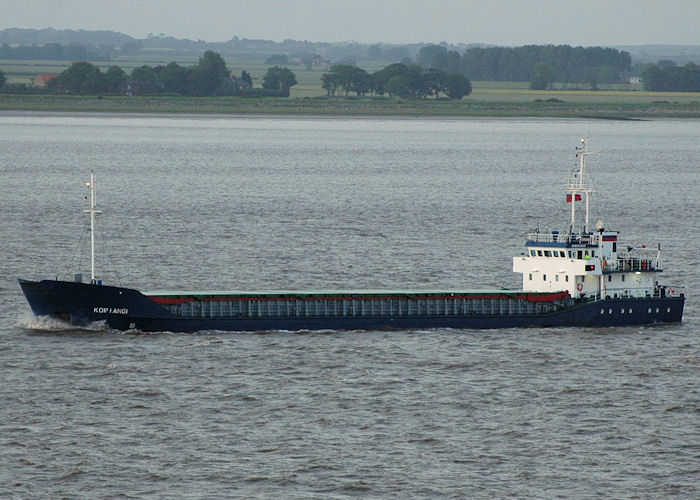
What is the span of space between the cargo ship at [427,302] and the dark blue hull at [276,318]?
0.17ft

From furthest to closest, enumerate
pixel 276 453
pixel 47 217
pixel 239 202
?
pixel 239 202, pixel 47 217, pixel 276 453

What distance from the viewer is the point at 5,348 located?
63344 mm

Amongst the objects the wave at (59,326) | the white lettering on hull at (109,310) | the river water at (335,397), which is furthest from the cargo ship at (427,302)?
the river water at (335,397)

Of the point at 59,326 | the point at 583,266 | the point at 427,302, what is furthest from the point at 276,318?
the point at 583,266

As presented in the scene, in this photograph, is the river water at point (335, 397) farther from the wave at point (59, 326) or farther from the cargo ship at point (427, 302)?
the cargo ship at point (427, 302)

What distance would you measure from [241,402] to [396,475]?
10.6 metres

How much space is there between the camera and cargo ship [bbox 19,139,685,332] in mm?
67000

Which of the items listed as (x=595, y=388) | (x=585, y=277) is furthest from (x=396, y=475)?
(x=585, y=277)

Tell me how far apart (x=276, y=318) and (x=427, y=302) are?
28.5ft

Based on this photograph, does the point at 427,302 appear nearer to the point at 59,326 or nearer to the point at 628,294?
the point at 628,294

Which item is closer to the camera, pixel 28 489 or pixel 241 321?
pixel 28 489

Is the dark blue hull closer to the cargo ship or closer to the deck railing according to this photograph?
the cargo ship

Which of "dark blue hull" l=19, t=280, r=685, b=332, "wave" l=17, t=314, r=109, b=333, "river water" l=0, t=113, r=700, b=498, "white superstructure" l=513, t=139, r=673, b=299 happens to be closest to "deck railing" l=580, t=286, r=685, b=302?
"white superstructure" l=513, t=139, r=673, b=299

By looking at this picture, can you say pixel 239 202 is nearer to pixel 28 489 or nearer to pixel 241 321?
pixel 241 321
